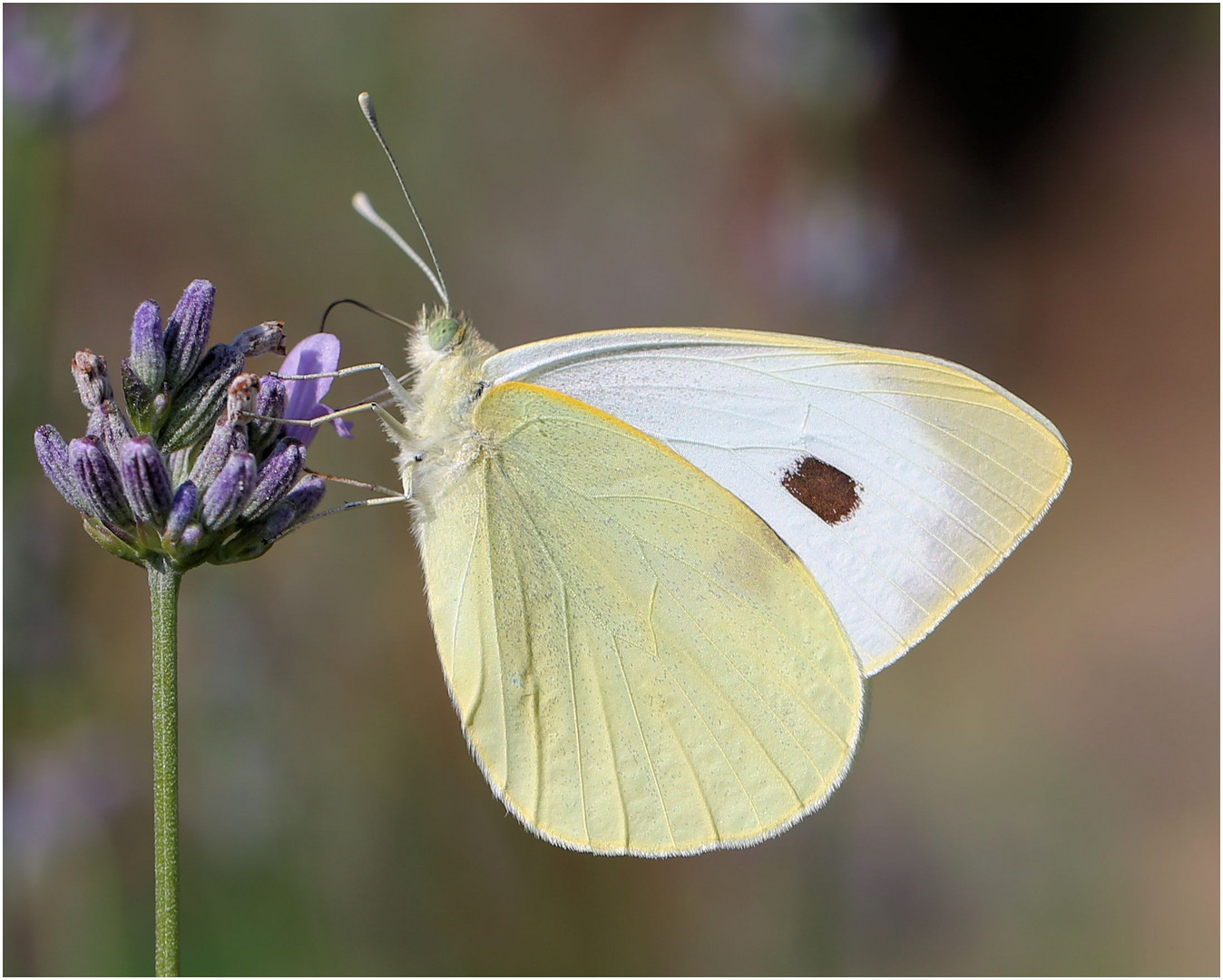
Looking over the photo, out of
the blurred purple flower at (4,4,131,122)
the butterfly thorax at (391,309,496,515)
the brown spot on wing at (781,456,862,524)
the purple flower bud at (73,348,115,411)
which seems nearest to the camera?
the purple flower bud at (73,348,115,411)

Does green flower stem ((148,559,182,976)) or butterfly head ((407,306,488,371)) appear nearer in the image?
green flower stem ((148,559,182,976))

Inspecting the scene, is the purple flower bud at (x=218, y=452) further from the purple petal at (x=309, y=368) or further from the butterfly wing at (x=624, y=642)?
the butterfly wing at (x=624, y=642)

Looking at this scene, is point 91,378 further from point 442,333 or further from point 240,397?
point 442,333

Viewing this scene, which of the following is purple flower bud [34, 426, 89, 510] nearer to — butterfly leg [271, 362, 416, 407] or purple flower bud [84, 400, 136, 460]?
purple flower bud [84, 400, 136, 460]

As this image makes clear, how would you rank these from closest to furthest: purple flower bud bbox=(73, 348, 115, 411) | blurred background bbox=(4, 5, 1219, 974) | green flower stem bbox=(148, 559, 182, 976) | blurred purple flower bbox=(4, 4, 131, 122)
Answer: green flower stem bbox=(148, 559, 182, 976), purple flower bud bbox=(73, 348, 115, 411), blurred purple flower bbox=(4, 4, 131, 122), blurred background bbox=(4, 5, 1219, 974)

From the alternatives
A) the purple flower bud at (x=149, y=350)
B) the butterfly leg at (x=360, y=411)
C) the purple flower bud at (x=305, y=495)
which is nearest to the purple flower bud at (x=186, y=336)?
the purple flower bud at (x=149, y=350)

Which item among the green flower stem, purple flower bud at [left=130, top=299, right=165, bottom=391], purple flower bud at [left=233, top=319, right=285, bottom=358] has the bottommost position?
the green flower stem

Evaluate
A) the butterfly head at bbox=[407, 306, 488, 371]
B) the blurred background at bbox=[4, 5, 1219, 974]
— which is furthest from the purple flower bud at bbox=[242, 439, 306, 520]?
the blurred background at bbox=[4, 5, 1219, 974]
